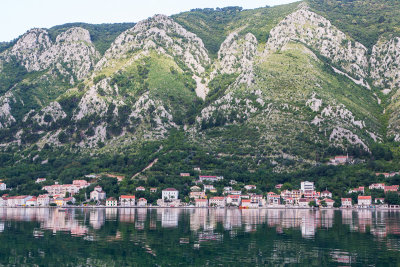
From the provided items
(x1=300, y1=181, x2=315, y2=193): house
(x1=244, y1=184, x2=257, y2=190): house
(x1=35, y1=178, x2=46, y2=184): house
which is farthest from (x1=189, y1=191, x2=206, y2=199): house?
(x1=35, y1=178, x2=46, y2=184): house

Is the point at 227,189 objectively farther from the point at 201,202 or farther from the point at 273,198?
the point at 273,198

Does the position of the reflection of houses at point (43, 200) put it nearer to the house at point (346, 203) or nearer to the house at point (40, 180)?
the house at point (40, 180)

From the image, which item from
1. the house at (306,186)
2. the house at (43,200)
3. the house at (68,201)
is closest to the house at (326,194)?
the house at (306,186)

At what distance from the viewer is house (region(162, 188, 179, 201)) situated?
14575 centimetres

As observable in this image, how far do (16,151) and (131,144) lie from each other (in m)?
48.4

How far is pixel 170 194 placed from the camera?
146875 mm

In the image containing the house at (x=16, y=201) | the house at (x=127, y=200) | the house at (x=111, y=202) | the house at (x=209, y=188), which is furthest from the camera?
the house at (x=209, y=188)

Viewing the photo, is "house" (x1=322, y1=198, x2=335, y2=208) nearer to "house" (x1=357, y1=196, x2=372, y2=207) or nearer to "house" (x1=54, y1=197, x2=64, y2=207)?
"house" (x1=357, y1=196, x2=372, y2=207)

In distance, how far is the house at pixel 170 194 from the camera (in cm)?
14575

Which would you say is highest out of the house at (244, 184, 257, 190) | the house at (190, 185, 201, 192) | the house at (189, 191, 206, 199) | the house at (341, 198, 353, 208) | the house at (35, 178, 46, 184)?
the house at (35, 178, 46, 184)

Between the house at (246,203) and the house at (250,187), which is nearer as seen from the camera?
the house at (246,203)

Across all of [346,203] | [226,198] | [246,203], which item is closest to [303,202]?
[346,203]

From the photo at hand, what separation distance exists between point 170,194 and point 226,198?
16.2 metres

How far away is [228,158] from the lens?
16225 cm
